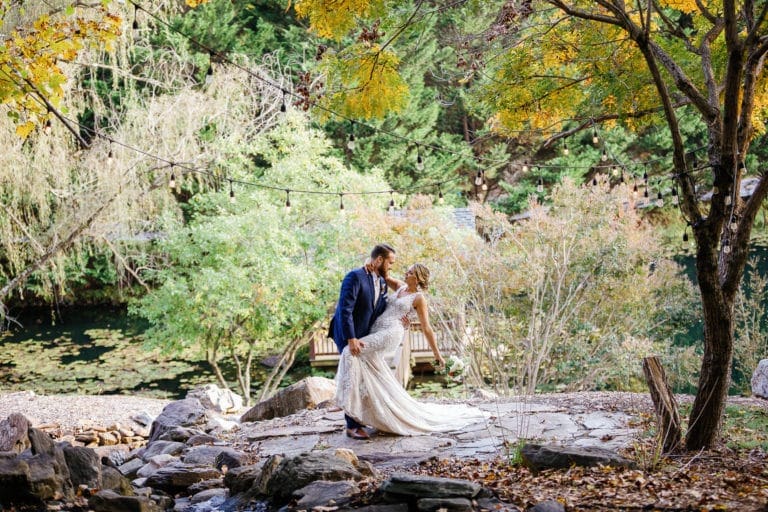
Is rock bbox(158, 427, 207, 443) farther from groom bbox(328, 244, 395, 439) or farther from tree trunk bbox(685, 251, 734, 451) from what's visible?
tree trunk bbox(685, 251, 734, 451)

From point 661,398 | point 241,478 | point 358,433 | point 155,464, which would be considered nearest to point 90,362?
point 155,464

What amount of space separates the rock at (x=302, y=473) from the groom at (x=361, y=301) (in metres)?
1.16

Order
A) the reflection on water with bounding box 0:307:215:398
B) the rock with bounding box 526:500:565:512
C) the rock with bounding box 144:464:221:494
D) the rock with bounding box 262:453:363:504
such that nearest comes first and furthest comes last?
the rock with bounding box 526:500:565:512, the rock with bounding box 262:453:363:504, the rock with bounding box 144:464:221:494, the reflection on water with bounding box 0:307:215:398

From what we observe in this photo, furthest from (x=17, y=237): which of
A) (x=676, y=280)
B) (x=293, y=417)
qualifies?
(x=676, y=280)

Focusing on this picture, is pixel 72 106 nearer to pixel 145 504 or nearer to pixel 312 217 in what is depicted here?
pixel 312 217

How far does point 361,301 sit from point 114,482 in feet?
7.00

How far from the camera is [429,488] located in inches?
157

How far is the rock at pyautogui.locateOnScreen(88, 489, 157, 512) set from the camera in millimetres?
4555

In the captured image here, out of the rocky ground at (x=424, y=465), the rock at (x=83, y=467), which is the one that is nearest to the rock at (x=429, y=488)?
the rocky ground at (x=424, y=465)

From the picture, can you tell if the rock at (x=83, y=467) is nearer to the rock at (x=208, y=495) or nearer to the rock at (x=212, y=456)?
the rock at (x=208, y=495)

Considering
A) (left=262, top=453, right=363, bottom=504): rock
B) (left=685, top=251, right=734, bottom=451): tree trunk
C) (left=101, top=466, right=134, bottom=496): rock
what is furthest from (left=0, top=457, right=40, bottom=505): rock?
(left=685, top=251, right=734, bottom=451): tree trunk

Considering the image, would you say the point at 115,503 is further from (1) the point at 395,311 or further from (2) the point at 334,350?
(2) the point at 334,350

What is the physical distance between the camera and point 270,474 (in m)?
4.88

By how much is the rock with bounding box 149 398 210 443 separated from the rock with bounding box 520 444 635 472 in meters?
4.26
